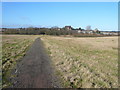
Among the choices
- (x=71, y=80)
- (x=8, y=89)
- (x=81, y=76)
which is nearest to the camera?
(x=8, y=89)

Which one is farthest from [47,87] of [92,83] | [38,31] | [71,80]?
[38,31]

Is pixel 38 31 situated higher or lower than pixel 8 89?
higher

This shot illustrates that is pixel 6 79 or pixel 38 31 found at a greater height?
pixel 38 31

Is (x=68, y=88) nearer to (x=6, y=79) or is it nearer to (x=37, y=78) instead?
(x=37, y=78)

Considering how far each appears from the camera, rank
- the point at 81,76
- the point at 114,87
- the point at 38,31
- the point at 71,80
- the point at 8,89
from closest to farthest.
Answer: the point at 8,89, the point at 114,87, the point at 71,80, the point at 81,76, the point at 38,31

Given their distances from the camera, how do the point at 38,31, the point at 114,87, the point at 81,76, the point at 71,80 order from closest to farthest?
the point at 114,87, the point at 71,80, the point at 81,76, the point at 38,31

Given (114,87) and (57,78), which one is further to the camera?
(57,78)

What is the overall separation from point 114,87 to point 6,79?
510 cm

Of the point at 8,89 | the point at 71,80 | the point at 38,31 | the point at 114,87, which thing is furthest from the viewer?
the point at 38,31

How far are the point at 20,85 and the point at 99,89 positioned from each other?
3417 millimetres

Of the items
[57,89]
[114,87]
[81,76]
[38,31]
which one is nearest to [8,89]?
[57,89]

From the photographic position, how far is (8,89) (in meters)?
5.32

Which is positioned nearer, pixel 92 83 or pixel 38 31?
pixel 92 83

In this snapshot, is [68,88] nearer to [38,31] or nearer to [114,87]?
[114,87]
